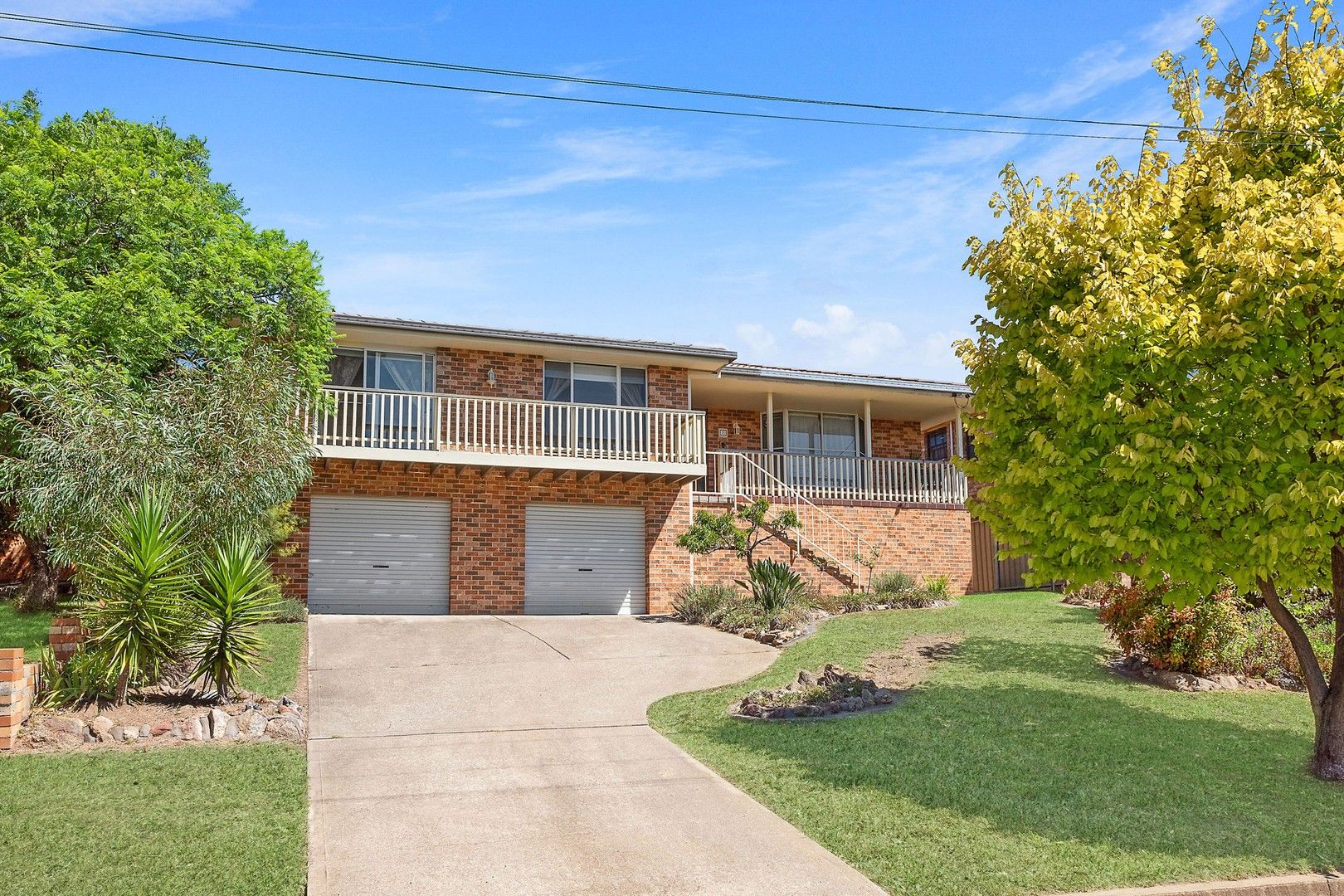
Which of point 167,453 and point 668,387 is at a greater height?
point 668,387

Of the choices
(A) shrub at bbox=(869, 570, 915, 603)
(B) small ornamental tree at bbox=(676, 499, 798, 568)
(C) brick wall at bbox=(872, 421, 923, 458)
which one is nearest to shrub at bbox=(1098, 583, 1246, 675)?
(A) shrub at bbox=(869, 570, 915, 603)

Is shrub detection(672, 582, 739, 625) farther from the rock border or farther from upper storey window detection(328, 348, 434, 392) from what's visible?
the rock border

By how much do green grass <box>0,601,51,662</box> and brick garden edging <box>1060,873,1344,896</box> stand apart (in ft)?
35.4

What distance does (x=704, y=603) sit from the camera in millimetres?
16672

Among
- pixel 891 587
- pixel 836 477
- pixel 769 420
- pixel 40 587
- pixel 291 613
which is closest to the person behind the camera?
pixel 291 613

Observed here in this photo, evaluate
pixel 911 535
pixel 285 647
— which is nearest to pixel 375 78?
pixel 285 647

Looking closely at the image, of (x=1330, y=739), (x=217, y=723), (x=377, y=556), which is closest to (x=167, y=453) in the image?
(x=217, y=723)

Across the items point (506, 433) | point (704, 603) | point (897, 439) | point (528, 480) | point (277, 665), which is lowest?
point (277, 665)

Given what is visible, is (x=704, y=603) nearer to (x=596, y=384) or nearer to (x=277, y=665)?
(x=596, y=384)

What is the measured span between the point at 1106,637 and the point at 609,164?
30.2ft

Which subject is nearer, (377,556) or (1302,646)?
(1302,646)

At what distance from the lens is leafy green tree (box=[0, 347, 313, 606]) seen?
32.4ft

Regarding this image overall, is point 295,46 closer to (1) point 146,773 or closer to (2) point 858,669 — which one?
(1) point 146,773

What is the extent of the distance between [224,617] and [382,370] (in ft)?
33.8
